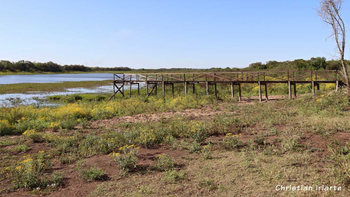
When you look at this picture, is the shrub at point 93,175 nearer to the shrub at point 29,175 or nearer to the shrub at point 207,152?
the shrub at point 29,175

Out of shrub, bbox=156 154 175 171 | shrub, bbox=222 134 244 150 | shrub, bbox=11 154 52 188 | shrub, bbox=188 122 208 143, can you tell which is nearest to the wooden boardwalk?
shrub, bbox=188 122 208 143

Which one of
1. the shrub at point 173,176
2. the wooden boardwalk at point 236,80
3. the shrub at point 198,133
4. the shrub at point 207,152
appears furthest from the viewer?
the wooden boardwalk at point 236,80

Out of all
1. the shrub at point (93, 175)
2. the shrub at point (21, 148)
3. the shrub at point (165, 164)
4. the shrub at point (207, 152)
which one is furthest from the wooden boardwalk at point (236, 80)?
the shrub at point (93, 175)

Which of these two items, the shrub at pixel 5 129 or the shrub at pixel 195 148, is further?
the shrub at pixel 5 129

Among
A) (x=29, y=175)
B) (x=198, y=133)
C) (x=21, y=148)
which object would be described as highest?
(x=198, y=133)

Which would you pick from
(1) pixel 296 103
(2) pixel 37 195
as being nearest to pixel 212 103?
(1) pixel 296 103

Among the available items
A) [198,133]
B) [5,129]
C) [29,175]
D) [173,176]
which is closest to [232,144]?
[198,133]

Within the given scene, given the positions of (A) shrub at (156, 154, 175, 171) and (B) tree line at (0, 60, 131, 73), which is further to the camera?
(B) tree line at (0, 60, 131, 73)

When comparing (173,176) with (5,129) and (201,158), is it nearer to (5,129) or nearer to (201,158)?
(201,158)

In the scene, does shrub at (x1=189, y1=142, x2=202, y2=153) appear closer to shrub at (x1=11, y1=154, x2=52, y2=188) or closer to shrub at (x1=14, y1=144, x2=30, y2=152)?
shrub at (x1=11, y1=154, x2=52, y2=188)

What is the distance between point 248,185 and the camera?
5234mm

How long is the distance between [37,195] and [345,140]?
809 centimetres

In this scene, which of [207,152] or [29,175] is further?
[207,152]

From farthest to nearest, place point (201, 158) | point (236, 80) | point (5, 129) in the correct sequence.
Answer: point (236, 80), point (5, 129), point (201, 158)
